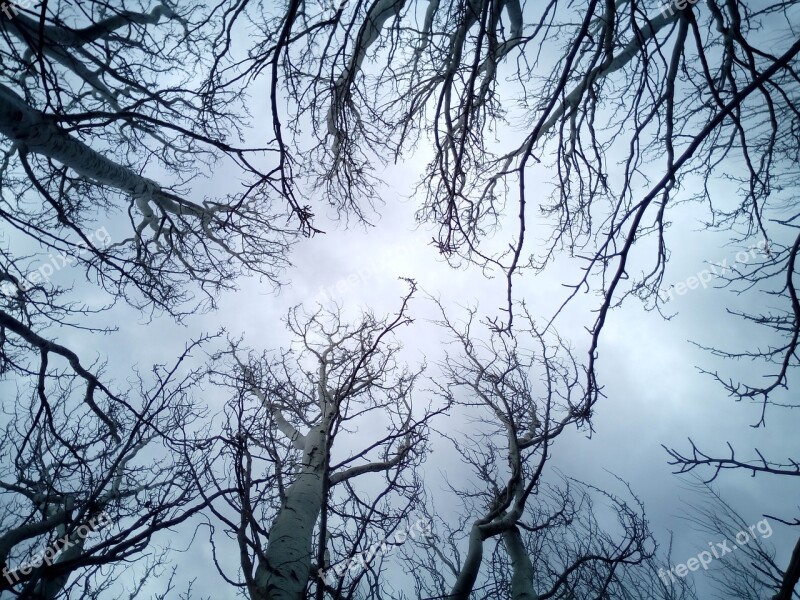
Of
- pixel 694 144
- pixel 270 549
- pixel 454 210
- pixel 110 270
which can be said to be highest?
pixel 110 270

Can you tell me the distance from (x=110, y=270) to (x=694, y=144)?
4.31 meters

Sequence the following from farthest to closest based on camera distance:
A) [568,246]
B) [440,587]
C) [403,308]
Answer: [440,587], [568,246], [403,308]

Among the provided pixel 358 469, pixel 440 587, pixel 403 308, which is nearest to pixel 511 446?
pixel 358 469

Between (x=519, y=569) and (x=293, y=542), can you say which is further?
(x=519, y=569)

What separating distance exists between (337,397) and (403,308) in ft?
1.75

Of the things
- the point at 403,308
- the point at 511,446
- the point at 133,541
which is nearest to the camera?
the point at 133,541

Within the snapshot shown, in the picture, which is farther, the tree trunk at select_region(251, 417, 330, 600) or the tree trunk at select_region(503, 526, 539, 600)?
the tree trunk at select_region(503, 526, 539, 600)

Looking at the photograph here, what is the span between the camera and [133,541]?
1472 mm

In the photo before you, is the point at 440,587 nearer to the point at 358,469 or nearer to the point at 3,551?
the point at 358,469

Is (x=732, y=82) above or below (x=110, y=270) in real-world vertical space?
below

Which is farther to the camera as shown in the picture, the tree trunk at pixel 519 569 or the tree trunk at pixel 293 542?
the tree trunk at pixel 519 569

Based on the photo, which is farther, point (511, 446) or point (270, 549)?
point (511, 446)

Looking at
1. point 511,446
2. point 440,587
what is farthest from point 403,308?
point 440,587

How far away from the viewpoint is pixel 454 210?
5.76 ft
